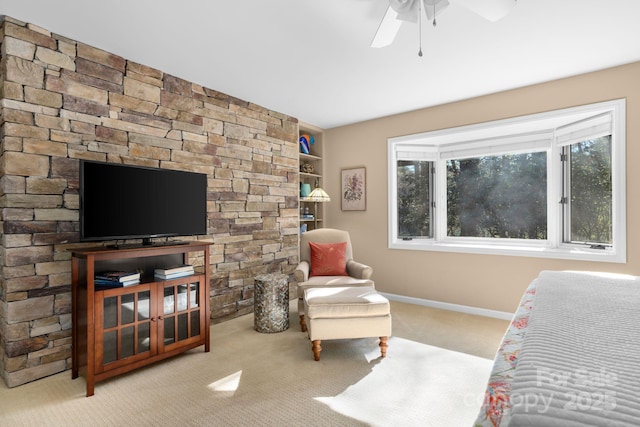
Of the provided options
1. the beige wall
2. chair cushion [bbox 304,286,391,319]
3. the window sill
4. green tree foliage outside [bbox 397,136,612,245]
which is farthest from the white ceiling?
chair cushion [bbox 304,286,391,319]

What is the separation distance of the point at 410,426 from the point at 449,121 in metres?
3.23

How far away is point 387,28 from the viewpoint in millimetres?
1974

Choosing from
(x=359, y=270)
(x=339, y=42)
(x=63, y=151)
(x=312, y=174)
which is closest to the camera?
(x=63, y=151)

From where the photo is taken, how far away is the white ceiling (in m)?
2.10

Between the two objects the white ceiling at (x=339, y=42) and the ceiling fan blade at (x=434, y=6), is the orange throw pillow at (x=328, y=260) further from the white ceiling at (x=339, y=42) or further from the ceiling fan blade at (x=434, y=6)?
the ceiling fan blade at (x=434, y=6)

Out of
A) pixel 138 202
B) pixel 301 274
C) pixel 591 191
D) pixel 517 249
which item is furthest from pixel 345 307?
pixel 591 191

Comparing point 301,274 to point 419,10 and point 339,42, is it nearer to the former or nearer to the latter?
point 339,42

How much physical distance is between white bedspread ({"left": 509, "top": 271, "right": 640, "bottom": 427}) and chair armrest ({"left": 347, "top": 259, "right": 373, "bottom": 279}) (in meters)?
2.08

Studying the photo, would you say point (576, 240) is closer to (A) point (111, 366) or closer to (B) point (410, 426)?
(B) point (410, 426)

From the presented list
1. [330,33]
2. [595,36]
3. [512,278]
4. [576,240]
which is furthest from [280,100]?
[576,240]

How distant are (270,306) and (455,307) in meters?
2.17

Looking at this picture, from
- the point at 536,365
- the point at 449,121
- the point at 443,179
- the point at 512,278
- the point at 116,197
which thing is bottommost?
the point at 512,278

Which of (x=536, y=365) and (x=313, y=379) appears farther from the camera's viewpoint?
(x=313, y=379)

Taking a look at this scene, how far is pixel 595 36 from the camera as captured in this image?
2406 millimetres
